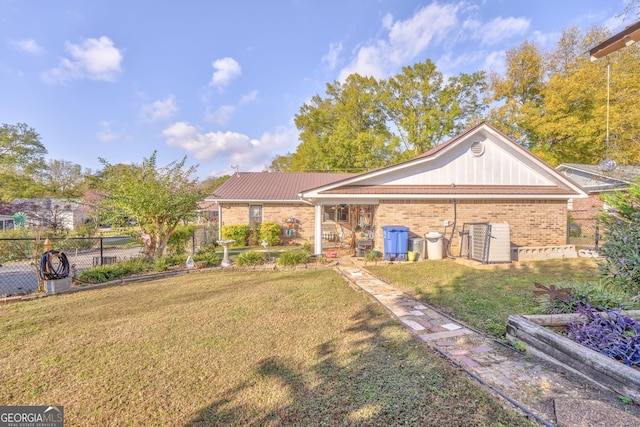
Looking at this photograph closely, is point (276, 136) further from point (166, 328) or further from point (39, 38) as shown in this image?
point (166, 328)

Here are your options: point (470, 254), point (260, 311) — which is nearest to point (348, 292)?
point (260, 311)

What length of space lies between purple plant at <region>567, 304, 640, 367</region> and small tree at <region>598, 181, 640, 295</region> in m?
1.31

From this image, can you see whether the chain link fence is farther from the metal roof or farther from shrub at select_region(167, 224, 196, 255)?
the metal roof

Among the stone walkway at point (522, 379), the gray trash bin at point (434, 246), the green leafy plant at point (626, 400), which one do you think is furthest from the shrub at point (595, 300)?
the gray trash bin at point (434, 246)

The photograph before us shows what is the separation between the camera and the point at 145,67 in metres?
11.7

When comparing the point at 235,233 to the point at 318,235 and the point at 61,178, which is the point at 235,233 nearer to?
the point at 318,235

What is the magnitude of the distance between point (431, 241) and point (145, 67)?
1351 centimetres

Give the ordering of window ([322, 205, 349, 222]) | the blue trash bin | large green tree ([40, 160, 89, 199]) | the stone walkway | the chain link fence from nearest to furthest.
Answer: the stone walkway < the chain link fence < the blue trash bin < window ([322, 205, 349, 222]) < large green tree ([40, 160, 89, 199])

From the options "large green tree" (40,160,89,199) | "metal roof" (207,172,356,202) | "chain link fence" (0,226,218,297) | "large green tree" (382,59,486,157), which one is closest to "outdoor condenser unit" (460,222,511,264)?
"metal roof" (207,172,356,202)

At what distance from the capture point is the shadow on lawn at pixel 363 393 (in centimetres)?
243

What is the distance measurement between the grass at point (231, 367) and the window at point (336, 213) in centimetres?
1136

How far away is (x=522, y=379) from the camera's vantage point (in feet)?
9.62

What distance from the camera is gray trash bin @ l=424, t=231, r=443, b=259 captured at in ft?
33.9

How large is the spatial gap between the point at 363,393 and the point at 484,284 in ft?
18.3
